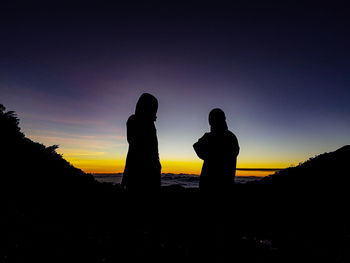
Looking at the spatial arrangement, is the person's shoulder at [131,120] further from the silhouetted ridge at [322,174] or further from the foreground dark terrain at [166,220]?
the silhouetted ridge at [322,174]

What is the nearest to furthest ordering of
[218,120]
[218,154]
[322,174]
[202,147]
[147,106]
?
[147,106] < [218,154] < [218,120] < [202,147] < [322,174]

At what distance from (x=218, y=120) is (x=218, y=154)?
3.40 feet

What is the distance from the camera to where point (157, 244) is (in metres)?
3.90

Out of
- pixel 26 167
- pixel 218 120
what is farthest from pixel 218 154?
pixel 26 167

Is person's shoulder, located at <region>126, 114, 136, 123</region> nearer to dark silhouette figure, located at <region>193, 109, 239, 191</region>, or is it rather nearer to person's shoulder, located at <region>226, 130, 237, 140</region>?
dark silhouette figure, located at <region>193, 109, 239, 191</region>

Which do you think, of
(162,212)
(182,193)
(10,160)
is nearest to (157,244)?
(162,212)

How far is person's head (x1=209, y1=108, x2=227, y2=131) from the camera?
21.6 ft

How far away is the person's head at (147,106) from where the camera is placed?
6.02 meters

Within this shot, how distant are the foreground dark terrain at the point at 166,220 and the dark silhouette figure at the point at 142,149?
0.41 meters

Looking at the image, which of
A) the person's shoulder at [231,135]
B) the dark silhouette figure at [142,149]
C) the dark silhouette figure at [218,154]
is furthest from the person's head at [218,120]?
the dark silhouette figure at [142,149]

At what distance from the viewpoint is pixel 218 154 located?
21.2ft

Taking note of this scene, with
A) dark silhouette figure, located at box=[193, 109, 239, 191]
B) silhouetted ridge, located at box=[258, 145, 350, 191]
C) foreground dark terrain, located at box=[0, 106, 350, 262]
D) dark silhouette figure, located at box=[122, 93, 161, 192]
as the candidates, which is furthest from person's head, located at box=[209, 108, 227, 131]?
silhouetted ridge, located at box=[258, 145, 350, 191]

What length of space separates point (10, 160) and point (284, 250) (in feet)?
35.0

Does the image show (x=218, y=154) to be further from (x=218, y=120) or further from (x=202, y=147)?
(x=218, y=120)
